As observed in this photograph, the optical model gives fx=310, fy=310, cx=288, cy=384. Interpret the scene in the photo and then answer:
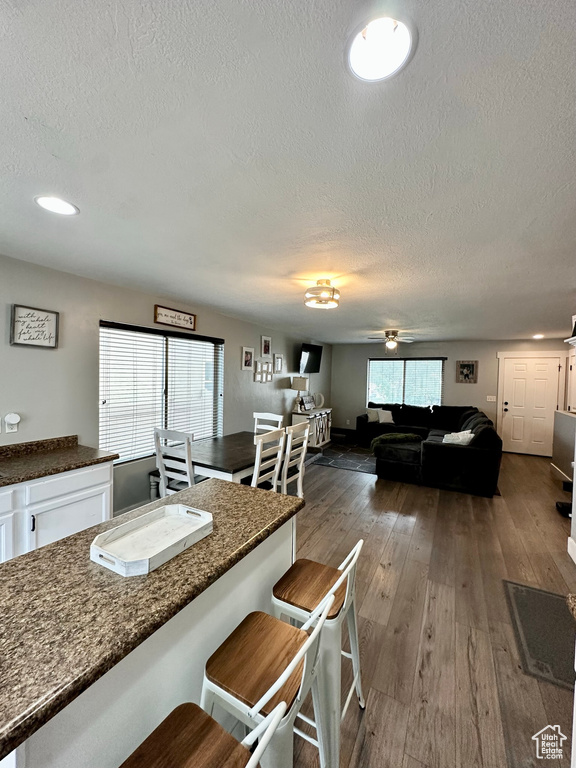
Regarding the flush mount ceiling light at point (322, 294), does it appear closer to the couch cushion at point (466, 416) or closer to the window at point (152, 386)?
the window at point (152, 386)

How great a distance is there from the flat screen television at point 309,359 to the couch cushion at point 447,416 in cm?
265

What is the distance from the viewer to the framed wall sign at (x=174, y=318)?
3.35 metres

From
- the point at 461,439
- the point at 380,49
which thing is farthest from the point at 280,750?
the point at 461,439

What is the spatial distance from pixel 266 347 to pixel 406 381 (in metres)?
3.76

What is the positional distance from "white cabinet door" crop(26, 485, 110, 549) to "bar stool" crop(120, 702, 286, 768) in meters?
1.73

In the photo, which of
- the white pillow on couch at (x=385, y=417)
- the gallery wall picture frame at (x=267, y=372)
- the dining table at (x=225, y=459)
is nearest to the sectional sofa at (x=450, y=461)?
A: the white pillow on couch at (x=385, y=417)

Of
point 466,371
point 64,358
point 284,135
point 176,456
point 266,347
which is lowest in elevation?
point 176,456

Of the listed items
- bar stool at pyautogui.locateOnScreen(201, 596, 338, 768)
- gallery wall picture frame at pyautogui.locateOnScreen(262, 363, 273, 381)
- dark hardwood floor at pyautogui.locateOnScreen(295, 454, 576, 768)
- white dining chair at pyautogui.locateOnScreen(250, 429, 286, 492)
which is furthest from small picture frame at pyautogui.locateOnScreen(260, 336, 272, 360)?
bar stool at pyautogui.locateOnScreen(201, 596, 338, 768)

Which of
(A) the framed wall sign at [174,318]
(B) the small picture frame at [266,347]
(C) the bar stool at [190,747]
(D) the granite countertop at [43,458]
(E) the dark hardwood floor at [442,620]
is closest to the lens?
(C) the bar stool at [190,747]

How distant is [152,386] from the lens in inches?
135

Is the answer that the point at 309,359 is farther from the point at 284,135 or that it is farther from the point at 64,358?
the point at 284,135

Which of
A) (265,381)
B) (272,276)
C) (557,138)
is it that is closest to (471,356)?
(265,381)

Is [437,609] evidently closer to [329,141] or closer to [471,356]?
[329,141]

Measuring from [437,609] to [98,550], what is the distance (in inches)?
84.3
